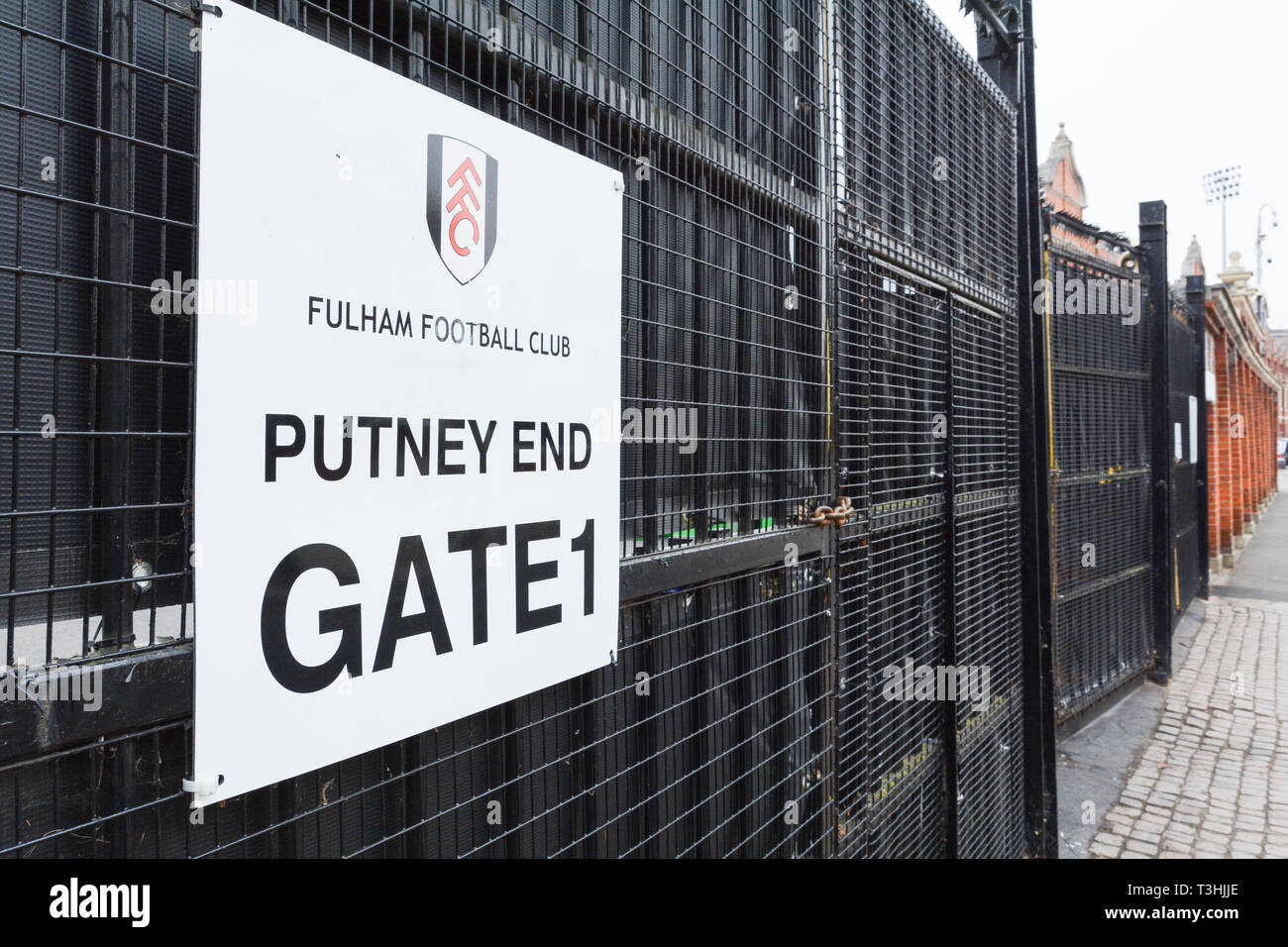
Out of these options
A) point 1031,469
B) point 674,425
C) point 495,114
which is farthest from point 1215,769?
point 495,114

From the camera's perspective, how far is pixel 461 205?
167cm

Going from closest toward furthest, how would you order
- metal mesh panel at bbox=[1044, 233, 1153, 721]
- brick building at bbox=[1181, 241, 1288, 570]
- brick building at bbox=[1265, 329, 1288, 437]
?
metal mesh panel at bbox=[1044, 233, 1153, 721]
brick building at bbox=[1181, 241, 1288, 570]
brick building at bbox=[1265, 329, 1288, 437]

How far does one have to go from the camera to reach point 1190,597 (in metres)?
12.1

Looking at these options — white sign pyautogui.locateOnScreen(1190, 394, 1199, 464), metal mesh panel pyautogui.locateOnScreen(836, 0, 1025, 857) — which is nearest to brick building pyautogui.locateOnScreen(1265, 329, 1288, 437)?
white sign pyautogui.locateOnScreen(1190, 394, 1199, 464)

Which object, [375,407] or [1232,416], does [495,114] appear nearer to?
[375,407]

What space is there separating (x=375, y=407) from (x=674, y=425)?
102 cm

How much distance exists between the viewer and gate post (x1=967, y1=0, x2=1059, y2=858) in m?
5.16

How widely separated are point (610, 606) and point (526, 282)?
0.79 metres

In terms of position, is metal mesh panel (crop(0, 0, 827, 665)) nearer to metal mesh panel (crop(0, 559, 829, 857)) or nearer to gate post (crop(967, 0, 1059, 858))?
metal mesh panel (crop(0, 559, 829, 857))

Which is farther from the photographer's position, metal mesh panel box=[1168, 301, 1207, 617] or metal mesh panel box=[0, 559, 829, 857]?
metal mesh panel box=[1168, 301, 1207, 617]

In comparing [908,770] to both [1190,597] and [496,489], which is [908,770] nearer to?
[496,489]

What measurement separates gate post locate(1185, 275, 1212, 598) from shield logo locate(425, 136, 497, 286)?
1250 centimetres

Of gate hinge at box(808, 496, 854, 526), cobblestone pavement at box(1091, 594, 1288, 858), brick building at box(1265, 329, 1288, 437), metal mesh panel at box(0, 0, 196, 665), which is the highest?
brick building at box(1265, 329, 1288, 437)

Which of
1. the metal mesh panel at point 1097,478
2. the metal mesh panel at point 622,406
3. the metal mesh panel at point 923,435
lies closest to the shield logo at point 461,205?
the metal mesh panel at point 622,406
